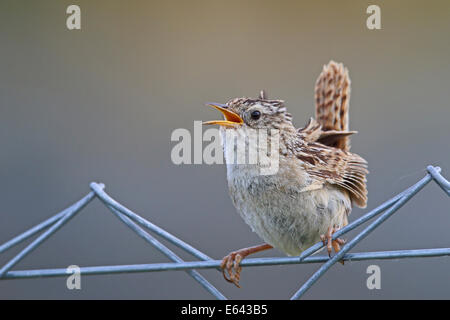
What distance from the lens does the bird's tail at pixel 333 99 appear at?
271 cm

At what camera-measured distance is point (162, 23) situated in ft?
12.9

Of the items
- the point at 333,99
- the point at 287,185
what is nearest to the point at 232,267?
the point at 287,185

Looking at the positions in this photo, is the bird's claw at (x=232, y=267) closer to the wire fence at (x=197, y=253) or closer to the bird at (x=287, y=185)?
the bird at (x=287, y=185)

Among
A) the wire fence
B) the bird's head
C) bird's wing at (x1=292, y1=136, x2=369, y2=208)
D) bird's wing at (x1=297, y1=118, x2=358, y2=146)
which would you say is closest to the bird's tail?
bird's wing at (x1=297, y1=118, x2=358, y2=146)

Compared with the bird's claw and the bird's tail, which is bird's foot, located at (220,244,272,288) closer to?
the bird's claw

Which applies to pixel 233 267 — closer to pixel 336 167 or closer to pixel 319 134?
pixel 336 167

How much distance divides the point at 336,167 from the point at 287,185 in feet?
0.77

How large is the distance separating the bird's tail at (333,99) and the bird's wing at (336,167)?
254 mm

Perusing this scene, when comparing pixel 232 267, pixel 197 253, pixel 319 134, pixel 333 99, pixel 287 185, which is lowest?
pixel 232 267

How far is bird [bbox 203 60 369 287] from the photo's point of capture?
2.22 metres

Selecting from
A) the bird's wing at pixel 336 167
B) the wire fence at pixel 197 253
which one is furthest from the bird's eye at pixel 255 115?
the wire fence at pixel 197 253

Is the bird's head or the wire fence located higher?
the bird's head

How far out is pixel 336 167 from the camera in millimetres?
2350

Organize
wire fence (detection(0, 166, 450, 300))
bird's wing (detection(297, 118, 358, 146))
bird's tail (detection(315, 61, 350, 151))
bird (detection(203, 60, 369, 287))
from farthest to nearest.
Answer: bird's tail (detection(315, 61, 350, 151)) → bird's wing (detection(297, 118, 358, 146)) → bird (detection(203, 60, 369, 287)) → wire fence (detection(0, 166, 450, 300))
